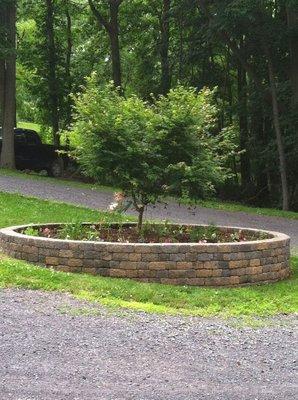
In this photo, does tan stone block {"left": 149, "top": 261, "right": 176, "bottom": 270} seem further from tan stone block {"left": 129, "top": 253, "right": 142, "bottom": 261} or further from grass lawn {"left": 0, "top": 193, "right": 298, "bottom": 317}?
grass lawn {"left": 0, "top": 193, "right": 298, "bottom": 317}

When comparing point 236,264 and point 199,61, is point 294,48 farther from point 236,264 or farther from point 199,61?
point 236,264

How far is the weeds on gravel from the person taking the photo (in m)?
6.53

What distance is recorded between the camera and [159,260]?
298 inches

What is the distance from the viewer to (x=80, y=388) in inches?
159

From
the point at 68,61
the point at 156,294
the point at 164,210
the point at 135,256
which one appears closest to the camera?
the point at 156,294

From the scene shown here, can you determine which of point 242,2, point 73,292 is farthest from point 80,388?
point 242,2

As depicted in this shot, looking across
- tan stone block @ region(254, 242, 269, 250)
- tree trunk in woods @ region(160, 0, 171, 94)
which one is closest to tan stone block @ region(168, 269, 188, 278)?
tan stone block @ region(254, 242, 269, 250)

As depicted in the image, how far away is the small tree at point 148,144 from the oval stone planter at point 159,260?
1.20m

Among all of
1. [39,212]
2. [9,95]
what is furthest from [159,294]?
[9,95]

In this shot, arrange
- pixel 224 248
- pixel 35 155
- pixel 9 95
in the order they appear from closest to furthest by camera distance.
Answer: pixel 224 248 < pixel 9 95 < pixel 35 155

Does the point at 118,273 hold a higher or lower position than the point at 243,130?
lower

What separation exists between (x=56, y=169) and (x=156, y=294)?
18.8 metres

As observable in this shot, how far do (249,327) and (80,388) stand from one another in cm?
229

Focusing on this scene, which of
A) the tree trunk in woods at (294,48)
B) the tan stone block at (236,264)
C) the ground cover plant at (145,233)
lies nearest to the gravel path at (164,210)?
the ground cover plant at (145,233)
